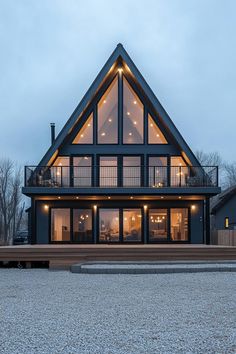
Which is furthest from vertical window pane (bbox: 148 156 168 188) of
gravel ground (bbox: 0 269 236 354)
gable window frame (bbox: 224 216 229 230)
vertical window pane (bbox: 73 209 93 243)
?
gable window frame (bbox: 224 216 229 230)

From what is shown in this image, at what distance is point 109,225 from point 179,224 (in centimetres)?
345

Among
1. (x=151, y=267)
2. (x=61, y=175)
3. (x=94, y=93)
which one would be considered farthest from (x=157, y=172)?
(x=151, y=267)

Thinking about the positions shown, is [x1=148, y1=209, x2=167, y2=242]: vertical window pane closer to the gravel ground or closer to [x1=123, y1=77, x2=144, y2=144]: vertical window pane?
[x1=123, y1=77, x2=144, y2=144]: vertical window pane

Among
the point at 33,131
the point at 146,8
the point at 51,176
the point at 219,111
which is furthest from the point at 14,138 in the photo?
the point at 51,176

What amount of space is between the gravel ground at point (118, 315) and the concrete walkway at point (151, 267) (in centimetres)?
104

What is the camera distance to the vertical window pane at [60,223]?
66.5ft

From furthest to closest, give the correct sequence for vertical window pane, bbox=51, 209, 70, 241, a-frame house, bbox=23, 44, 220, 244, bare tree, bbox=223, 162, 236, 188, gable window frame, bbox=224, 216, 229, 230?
bare tree, bbox=223, 162, 236, 188, gable window frame, bbox=224, 216, 229, 230, vertical window pane, bbox=51, 209, 70, 241, a-frame house, bbox=23, 44, 220, 244

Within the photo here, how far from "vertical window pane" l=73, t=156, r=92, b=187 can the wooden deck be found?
17.8 ft

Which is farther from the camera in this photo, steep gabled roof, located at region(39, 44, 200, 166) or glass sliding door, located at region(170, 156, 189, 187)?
glass sliding door, located at region(170, 156, 189, 187)

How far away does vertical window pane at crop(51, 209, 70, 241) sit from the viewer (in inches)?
798

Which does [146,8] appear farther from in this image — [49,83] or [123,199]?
[123,199]

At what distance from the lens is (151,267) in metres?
13.4

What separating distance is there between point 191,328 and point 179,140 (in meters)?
13.8

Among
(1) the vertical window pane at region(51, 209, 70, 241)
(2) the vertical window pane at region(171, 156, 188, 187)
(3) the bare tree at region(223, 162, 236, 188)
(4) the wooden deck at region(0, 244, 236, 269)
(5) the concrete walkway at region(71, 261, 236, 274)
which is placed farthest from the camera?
(3) the bare tree at region(223, 162, 236, 188)
